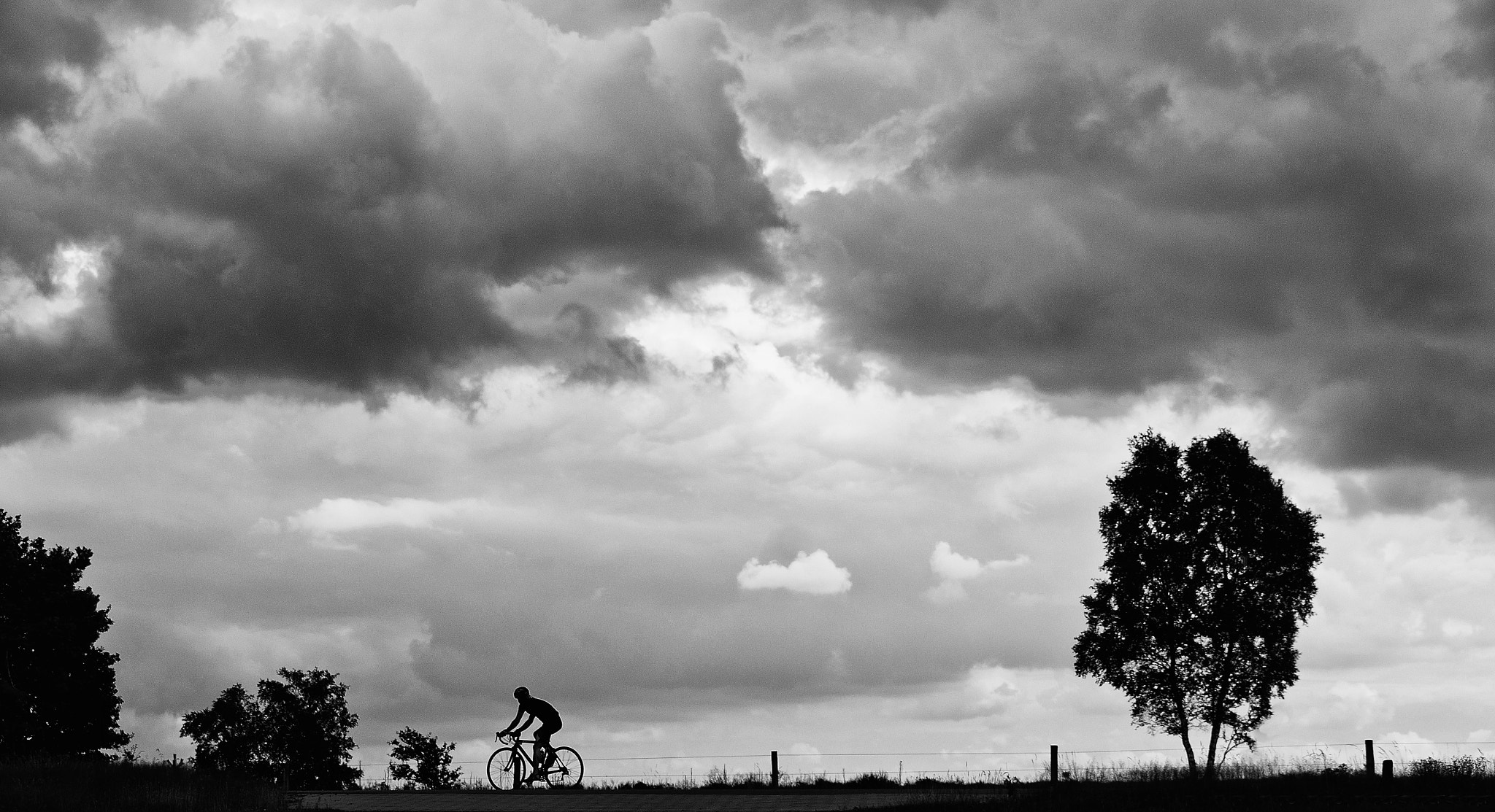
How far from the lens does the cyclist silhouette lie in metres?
36.1

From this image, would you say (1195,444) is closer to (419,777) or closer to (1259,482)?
(1259,482)

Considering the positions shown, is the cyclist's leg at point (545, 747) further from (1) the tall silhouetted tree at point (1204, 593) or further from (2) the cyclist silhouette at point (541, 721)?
(1) the tall silhouetted tree at point (1204, 593)

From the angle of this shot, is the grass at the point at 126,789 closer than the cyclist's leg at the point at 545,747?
Yes

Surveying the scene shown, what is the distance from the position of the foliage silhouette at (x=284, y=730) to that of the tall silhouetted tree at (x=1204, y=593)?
30.1 meters

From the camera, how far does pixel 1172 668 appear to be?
5344 cm

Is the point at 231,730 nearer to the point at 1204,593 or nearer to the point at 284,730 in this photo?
the point at 284,730

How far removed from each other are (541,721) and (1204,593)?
2832cm

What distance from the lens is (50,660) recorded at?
5581cm

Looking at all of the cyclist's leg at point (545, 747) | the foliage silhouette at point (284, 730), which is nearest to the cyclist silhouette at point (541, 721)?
the cyclist's leg at point (545, 747)

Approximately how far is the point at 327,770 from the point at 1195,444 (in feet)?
121

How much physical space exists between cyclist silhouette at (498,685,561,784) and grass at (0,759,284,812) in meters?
6.29

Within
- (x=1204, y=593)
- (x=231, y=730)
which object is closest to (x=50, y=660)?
(x=231, y=730)

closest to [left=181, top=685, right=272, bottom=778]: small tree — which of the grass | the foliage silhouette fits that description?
the foliage silhouette

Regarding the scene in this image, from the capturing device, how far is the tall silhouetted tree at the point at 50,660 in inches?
2146
